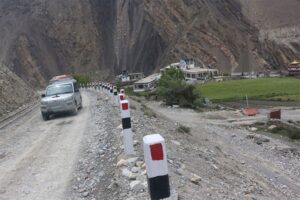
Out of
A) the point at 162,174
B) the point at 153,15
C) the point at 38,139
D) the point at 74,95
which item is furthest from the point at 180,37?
the point at 162,174

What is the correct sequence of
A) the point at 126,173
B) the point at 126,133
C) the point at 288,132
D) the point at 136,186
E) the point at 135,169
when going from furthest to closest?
the point at 288,132 < the point at 126,133 < the point at 135,169 < the point at 126,173 < the point at 136,186

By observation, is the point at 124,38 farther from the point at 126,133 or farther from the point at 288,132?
the point at 126,133

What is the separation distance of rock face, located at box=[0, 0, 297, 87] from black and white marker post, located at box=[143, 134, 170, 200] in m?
123

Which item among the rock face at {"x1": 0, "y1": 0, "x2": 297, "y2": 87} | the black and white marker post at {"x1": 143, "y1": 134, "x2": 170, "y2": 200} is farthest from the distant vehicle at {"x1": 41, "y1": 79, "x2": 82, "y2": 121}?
the rock face at {"x1": 0, "y1": 0, "x2": 297, "y2": 87}

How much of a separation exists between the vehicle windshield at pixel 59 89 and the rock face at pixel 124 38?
102m

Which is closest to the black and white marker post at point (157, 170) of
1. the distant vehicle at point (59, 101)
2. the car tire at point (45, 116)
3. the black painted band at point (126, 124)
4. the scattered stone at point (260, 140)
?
the black painted band at point (126, 124)

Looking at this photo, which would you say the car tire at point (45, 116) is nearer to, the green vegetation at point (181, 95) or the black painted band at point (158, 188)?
the black painted band at point (158, 188)

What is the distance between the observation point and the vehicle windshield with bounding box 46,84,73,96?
25.0 meters

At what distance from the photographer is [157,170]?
5.06 m

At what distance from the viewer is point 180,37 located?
131 meters

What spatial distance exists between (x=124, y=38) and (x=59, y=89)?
118 meters

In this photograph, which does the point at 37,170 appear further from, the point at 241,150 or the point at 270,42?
the point at 270,42

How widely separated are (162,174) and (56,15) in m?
152

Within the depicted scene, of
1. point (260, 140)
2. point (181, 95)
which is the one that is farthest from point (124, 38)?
point (260, 140)
